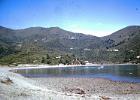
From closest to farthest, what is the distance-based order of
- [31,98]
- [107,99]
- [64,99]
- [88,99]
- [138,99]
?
[31,98] < [64,99] < [88,99] < [107,99] < [138,99]

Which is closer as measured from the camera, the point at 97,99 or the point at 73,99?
the point at 73,99

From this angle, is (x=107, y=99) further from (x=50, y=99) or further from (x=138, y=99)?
(x=50, y=99)

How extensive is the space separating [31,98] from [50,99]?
8.20ft

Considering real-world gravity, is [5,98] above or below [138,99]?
above

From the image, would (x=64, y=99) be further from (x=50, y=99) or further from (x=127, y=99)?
(x=127, y=99)

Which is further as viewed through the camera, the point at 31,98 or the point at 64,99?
the point at 64,99

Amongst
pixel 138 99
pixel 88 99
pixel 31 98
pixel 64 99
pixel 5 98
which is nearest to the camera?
pixel 5 98

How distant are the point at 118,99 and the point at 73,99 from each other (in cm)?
840

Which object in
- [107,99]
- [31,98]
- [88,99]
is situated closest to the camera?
[31,98]

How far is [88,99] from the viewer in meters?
30.6

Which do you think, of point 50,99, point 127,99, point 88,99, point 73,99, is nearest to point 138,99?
point 127,99

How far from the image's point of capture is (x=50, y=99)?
27016 mm

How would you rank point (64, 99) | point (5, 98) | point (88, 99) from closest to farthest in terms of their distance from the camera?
point (5, 98)
point (64, 99)
point (88, 99)

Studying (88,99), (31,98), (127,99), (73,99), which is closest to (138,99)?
(127,99)
